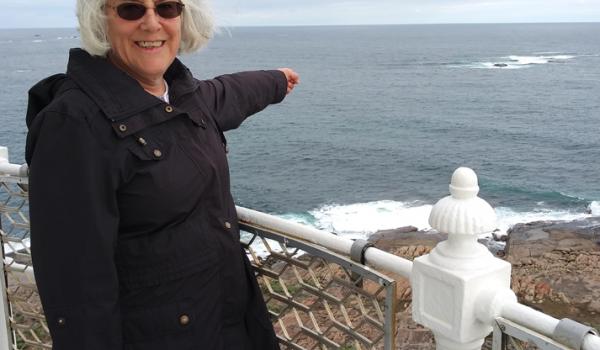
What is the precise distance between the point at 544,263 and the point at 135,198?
21.1 m

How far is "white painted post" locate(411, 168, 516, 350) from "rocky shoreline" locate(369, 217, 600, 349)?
371 inches

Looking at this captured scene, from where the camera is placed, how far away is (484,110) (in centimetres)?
5703

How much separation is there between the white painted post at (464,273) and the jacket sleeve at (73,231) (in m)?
1.19

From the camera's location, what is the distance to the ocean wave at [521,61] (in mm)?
98688

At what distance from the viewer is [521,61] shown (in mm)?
108062

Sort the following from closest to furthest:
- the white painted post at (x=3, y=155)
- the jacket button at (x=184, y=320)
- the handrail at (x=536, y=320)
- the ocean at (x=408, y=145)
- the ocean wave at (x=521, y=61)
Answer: the handrail at (x=536, y=320)
the jacket button at (x=184, y=320)
the white painted post at (x=3, y=155)
the ocean at (x=408, y=145)
the ocean wave at (x=521, y=61)

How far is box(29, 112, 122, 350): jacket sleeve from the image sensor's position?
209cm

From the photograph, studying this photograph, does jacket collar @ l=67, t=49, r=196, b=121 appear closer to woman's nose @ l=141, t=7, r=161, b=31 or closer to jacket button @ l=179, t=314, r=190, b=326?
woman's nose @ l=141, t=7, r=161, b=31

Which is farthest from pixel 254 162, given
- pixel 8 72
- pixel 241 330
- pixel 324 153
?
pixel 8 72

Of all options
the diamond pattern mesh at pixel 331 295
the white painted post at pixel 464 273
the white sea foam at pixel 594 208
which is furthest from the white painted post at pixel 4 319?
the white sea foam at pixel 594 208

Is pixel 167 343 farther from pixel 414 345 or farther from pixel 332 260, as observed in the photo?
pixel 414 345

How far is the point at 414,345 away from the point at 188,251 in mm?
9596

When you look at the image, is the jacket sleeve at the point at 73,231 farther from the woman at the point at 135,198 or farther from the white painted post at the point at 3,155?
the white painted post at the point at 3,155

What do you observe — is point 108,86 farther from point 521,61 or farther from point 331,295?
point 521,61
